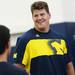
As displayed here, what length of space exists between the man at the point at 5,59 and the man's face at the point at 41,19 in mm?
844

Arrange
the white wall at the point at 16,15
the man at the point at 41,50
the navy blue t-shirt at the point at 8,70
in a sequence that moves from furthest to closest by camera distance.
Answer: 1. the white wall at the point at 16,15
2. the man at the point at 41,50
3. the navy blue t-shirt at the point at 8,70

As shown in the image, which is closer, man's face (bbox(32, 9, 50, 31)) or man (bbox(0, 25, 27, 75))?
man (bbox(0, 25, 27, 75))

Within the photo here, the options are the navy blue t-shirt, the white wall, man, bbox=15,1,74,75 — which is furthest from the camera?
the white wall

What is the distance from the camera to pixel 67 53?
9.39 feet

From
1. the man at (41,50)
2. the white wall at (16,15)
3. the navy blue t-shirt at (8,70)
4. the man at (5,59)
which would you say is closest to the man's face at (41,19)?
the man at (41,50)

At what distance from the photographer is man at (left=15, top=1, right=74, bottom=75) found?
266 centimetres

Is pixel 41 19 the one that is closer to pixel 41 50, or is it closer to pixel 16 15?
pixel 41 50

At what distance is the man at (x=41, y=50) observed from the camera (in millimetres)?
2660

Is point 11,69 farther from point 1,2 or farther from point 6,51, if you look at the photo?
point 1,2

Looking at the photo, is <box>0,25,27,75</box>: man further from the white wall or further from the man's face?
the white wall

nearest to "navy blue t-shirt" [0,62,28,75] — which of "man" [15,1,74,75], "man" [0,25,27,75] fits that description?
"man" [0,25,27,75]

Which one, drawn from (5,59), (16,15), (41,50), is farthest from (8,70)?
(16,15)

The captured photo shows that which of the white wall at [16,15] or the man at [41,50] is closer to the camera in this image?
the man at [41,50]

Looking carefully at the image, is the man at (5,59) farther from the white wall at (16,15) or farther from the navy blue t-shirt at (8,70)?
the white wall at (16,15)
